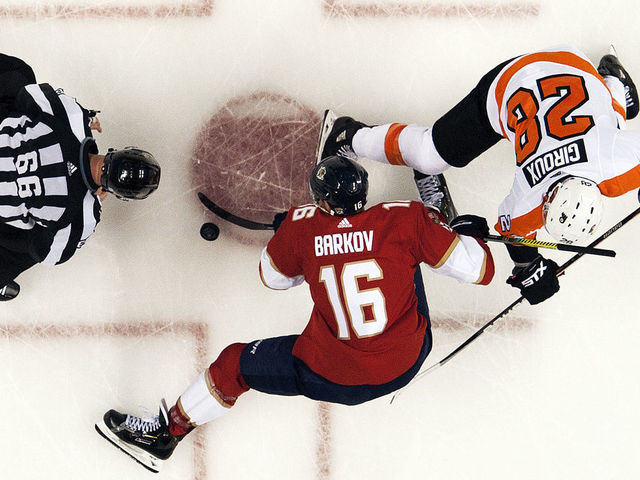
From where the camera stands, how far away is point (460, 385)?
133 inches

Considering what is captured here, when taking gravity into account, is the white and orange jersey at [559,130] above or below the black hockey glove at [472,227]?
→ above

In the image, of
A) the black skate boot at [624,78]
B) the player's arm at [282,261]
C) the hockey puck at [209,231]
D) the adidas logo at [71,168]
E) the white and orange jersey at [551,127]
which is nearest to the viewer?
the white and orange jersey at [551,127]

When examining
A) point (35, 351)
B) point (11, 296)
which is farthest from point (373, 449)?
point (11, 296)

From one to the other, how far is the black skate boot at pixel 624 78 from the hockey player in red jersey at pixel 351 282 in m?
1.23

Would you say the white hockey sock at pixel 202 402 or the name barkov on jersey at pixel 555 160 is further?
the white hockey sock at pixel 202 402

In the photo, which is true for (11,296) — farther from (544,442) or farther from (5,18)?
(544,442)

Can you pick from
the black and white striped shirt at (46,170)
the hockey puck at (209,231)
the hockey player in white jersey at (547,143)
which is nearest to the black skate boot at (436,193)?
the hockey player in white jersey at (547,143)

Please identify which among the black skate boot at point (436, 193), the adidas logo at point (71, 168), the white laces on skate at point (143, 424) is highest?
the adidas logo at point (71, 168)

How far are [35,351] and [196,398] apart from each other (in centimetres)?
113

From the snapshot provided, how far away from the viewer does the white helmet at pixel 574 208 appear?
1997 mm

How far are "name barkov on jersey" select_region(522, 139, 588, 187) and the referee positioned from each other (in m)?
1.72

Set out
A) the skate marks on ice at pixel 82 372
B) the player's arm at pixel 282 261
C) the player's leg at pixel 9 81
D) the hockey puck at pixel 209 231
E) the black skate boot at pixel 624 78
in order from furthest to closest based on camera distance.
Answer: the skate marks on ice at pixel 82 372, the hockey puck at pixel 209 231, the black skate boot at pixel 624 78, the player's leg at pixel 9 81, the player's arm at pixel 282 261

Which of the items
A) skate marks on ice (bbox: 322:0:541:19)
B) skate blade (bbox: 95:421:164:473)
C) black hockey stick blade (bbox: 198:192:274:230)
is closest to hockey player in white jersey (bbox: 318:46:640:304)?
skate marks on ice (bbox: 322:0:541:19)

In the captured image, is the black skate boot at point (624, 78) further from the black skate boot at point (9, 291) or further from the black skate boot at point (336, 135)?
the black skate boot at point (9, 291)
